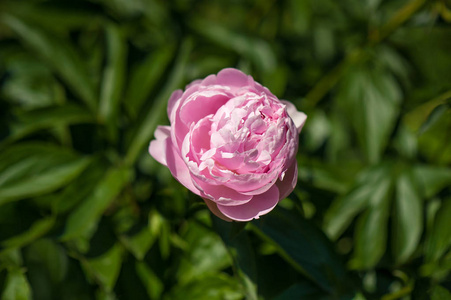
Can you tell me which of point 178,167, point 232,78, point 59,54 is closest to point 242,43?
point 59,54

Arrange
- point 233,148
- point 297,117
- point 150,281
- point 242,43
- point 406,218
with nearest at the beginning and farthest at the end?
point 233,148
point 297,117
point 150,281
point 406,218
point 242,43

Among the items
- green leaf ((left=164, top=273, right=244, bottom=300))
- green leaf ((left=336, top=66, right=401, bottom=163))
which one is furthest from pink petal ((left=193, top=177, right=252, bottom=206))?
green leaf ((left=336, top=66, right=401, bottom=163))

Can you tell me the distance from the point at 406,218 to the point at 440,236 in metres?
0.12

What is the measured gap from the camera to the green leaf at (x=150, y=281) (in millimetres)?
896

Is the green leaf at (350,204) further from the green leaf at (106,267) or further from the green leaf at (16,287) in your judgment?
the green leaf at (16,287)

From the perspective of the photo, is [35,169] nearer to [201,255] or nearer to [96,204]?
[96,204]

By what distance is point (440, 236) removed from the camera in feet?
2.93

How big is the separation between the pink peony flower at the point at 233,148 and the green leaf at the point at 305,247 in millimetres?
105

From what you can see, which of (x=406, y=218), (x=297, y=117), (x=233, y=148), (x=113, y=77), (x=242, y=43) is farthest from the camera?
(x=242, y=43)

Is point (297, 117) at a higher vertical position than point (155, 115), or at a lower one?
higher

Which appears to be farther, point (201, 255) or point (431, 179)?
point (431, 179)

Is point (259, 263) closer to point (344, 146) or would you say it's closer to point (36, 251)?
point (36, 251)

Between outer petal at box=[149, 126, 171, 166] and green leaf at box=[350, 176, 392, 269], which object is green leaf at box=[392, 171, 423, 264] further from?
outer petal at box=[149, 126, 171, 166]

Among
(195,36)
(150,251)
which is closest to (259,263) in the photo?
(150,251)
